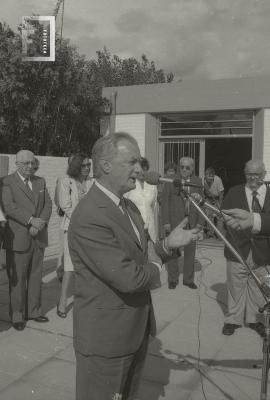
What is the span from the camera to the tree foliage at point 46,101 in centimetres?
1029

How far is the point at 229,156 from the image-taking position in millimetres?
14914

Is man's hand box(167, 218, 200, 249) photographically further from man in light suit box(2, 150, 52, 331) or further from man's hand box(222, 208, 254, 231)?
man in light suit box(2, 150, 52, 331)

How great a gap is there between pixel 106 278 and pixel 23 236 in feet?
10.3

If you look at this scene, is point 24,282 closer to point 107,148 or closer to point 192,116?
point 107,148

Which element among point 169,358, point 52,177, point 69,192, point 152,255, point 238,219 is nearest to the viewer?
point 152,255

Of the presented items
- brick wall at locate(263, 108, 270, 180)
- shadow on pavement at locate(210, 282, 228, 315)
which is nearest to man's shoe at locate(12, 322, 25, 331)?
shadow on pavement at locate(210, 282, 228, 315)

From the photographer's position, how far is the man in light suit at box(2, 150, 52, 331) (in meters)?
5.18

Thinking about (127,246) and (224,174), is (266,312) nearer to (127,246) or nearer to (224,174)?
(127,246)

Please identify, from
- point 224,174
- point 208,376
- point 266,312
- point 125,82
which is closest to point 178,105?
point 224,174

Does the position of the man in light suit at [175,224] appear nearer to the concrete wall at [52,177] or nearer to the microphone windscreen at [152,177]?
the concrete wall at [52,177]

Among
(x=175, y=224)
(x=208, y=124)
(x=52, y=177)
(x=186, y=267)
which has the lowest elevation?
(x=186, y=267)

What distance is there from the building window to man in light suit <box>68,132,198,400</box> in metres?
9.73

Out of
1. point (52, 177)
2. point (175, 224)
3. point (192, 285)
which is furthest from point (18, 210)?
point (52, 177)

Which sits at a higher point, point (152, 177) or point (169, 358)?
point (152, 177)
